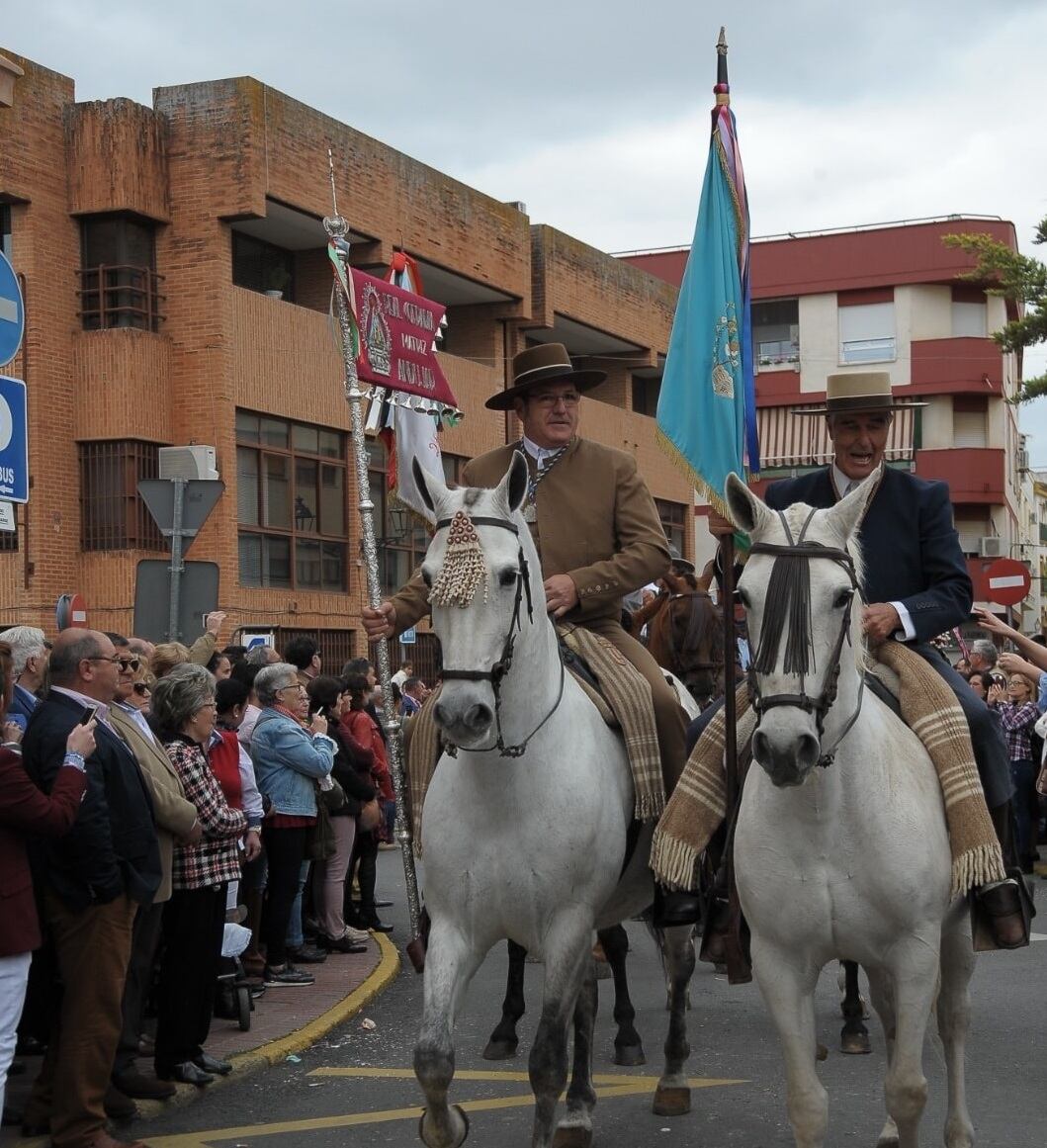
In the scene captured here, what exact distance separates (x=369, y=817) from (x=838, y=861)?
7614mm

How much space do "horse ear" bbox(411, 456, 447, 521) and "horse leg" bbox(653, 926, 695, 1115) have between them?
285 cm

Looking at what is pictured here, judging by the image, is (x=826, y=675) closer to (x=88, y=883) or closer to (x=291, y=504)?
(x=88, y=883)

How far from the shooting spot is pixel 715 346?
24.9ft

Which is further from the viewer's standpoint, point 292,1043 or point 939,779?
point 292,1043

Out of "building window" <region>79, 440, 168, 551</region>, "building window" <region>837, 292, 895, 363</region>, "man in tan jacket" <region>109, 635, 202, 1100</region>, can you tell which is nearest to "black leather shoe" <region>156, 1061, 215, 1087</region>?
"man in tan jacket" <region>109, 635, 202, 1100</region>

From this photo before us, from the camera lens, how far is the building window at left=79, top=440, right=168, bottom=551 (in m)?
26.3

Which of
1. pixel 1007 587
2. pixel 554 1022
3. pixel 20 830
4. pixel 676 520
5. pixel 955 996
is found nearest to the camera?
pixel 554 1022

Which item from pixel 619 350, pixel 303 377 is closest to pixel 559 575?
pixel 303 377

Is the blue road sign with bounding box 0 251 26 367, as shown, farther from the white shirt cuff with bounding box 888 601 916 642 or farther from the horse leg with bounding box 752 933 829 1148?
the horse leg with bounding box 752 933 829 1148

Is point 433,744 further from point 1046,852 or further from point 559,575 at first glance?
point 1046,852

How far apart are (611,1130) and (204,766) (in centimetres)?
273

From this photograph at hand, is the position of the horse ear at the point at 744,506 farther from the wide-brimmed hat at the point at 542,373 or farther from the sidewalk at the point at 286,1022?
the sidewalk at the point at 286,1022

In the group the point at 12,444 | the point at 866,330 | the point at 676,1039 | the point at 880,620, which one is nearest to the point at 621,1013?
the point at 676,1039

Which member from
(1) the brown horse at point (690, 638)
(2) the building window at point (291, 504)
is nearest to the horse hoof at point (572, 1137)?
(1) the brown horse at point (690, 638)
